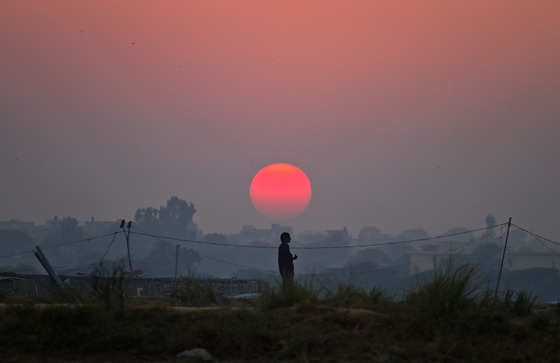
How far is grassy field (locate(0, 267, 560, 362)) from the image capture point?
952 cm

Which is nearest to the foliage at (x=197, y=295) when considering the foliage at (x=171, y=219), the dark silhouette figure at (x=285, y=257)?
the dark silhouette figure at (x=285, y=257)

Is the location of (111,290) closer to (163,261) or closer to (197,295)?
(197,295)

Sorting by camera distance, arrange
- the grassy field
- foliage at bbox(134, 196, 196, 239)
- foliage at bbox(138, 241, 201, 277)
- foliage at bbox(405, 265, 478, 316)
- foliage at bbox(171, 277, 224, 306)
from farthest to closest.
A: foliage at bbox(134, 196, 196, 239), foliage at bbox(138, 241, 201, 277), foliage at bbox(171, 277, 224, 306), foliage at bbox(405, 265, 478, 316), the grassy field

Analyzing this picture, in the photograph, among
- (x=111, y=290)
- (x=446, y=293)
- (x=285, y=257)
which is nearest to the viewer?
(x=446, y=293)

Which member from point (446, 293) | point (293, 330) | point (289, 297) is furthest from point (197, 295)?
point (446, 293)

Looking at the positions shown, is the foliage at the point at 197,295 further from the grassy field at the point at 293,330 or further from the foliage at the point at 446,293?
the foliage at the point at 446,293

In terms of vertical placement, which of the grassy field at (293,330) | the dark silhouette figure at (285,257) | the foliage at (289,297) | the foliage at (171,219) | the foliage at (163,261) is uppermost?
the foliage at (171,219)

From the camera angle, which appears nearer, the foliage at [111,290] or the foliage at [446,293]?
the foliage at [446,293]

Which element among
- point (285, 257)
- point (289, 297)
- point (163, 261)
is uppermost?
point (163, 261)

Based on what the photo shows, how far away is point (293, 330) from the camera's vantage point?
9.95 meters

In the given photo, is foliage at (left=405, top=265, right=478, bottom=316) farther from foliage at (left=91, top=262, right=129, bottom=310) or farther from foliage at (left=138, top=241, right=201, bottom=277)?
foliage at (left=138, top=241, right=201, bottom=277)

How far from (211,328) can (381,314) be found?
2160mm

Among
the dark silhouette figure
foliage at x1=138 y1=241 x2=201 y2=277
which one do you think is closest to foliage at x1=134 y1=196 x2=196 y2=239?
foliage at x1=138 y1=241 x2=201 y2=277

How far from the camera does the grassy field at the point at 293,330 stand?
952cm
